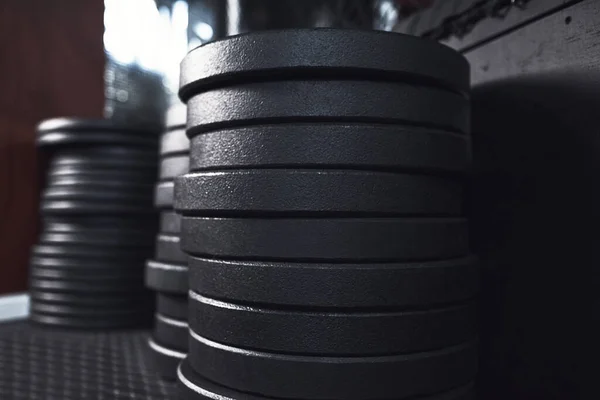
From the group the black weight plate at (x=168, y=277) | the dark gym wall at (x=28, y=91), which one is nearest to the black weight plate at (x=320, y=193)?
the black weight plate at (x=168, y=277)

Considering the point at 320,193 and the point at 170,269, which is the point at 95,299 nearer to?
the point at 170,269

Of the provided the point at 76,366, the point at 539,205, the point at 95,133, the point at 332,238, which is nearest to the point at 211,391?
the point at 332,238

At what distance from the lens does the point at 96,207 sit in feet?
7.51

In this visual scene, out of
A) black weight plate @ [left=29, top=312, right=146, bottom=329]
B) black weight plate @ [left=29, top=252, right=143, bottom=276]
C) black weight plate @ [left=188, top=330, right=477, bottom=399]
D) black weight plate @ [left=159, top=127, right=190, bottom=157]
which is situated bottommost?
black weight plate @ [left=29, top=312, right=146, bottom=329]

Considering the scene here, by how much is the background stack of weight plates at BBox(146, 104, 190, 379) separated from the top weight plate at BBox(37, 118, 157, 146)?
Answer: 0.61 m

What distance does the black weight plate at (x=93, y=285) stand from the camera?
2285 mm

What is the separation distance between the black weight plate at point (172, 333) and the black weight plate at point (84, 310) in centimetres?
72

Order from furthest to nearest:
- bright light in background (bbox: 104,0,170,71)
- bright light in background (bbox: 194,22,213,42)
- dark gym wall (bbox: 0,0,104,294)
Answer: bright light in background (bbox: 194,22,213,42) < bright light in background (bbox: 104,0,170,71) < dark gym wall (bbox: 0,0,104,294)

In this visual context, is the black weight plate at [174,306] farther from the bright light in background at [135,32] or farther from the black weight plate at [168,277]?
the bright light in background at [135,32]

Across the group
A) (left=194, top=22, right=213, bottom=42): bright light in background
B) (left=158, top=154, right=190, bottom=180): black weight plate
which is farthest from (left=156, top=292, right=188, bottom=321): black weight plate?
(left=194, top=22, right=213, bottom=42): bright light in background

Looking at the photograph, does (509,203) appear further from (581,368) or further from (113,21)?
(113,21)

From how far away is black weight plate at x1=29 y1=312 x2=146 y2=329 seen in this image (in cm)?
229

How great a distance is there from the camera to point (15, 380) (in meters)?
1.66

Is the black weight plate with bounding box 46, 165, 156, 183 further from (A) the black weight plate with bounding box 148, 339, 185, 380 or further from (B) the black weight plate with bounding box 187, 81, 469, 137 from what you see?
(B) the black weight plate with bounding box 187, 81, 469, 137
